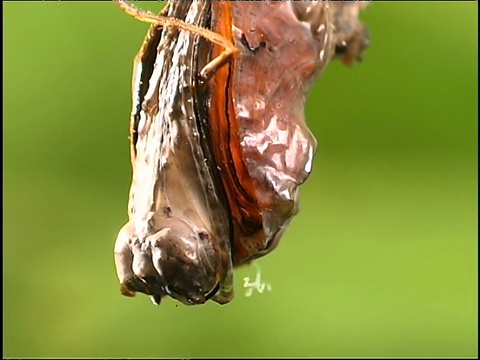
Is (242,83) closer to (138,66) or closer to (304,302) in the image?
(138,66)

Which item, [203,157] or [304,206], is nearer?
[203,157]

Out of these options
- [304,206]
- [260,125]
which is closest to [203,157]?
[260,125]

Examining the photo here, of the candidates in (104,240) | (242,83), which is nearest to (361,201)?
(104,240)

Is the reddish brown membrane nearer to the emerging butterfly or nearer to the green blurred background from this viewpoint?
the emerging butterfly

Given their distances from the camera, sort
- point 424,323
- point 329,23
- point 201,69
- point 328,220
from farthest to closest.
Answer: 1. point 328,220
2. point 424,323
3. point 329,23
4. point 201,69

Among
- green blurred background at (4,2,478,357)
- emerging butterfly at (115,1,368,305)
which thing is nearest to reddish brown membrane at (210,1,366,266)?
emerging butterfly at (115,1,368,305)

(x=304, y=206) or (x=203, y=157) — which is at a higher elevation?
(x=304, y=206)

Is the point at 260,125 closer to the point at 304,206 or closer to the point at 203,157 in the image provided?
the point at 203,157
